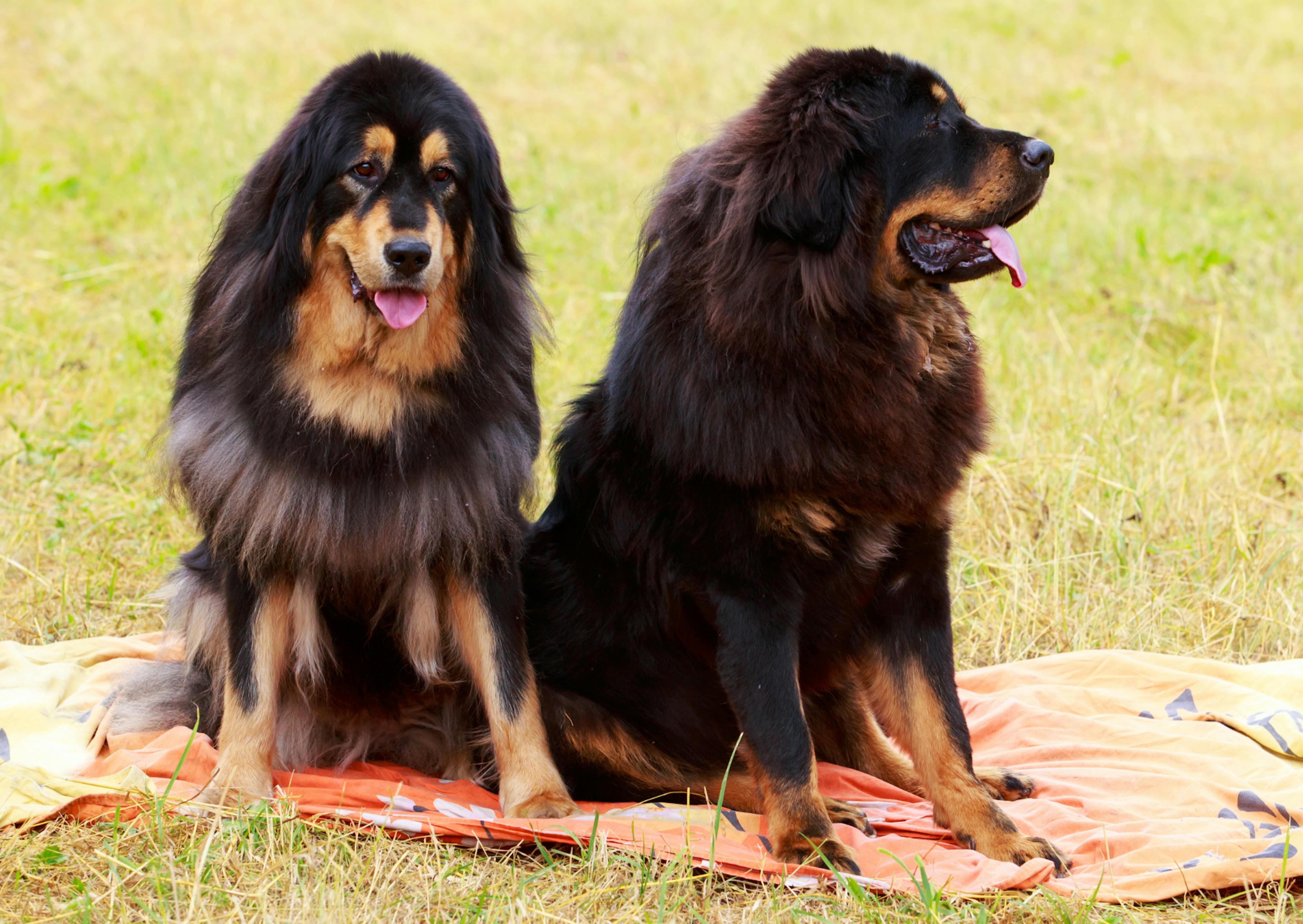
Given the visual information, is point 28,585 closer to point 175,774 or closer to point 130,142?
point 175,774

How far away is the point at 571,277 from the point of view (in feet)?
25.2

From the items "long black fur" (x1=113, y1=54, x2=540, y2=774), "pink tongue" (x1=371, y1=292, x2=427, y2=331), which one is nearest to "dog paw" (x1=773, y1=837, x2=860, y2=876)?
"long black fur" (x1=113, y1=54, x2=540, y2=774)

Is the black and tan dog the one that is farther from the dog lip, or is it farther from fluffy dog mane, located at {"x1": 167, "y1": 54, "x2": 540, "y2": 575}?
the dog lip

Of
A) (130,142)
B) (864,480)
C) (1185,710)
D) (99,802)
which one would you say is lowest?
(99,802)

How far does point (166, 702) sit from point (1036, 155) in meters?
2.90

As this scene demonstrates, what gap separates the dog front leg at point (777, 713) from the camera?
285 centimetres

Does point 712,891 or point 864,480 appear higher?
point 864,480

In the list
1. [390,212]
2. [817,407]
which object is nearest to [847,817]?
[817,407]

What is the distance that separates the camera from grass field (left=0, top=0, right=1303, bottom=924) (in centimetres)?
273

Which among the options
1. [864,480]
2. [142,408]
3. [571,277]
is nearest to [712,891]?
[864,480]

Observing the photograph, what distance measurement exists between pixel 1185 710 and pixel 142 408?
485cm

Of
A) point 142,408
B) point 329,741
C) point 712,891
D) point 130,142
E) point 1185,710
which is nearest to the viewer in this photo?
point 712,891

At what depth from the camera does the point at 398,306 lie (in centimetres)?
293

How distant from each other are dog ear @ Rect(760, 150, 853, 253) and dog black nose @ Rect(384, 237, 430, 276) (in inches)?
32.5
